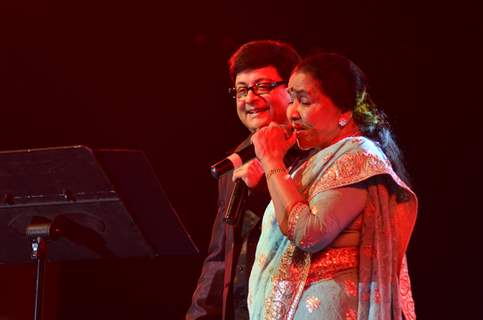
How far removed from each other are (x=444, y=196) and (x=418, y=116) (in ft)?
1.28

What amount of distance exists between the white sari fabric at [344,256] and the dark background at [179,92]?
180 cm

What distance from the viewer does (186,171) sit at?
409 centimetres

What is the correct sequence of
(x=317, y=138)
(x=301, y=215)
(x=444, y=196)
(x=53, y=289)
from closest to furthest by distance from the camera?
(x=301, y=215)
(x=317, y=138)
(x=444, y=196)
(x=53, y=289)

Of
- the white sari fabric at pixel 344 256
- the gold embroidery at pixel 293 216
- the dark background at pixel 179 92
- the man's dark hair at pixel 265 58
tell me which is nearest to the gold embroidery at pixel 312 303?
the white sari fabric at pixel 344 256

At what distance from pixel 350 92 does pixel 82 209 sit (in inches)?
33.6

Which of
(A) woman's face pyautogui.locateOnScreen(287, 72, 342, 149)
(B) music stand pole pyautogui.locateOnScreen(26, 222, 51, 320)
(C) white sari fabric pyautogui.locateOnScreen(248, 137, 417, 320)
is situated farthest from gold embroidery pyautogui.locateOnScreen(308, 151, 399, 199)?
(B) music stand pole pyautogui.locateOnScreen(26, 222, 51, 320)

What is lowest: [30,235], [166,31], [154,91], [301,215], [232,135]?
[301,215]

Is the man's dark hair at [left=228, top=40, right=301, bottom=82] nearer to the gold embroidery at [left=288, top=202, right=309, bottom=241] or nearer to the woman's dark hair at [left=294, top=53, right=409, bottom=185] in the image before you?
the woman's dark hair at [left=294, top=53, right=409, bottom=185]

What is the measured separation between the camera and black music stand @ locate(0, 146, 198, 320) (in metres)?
2.16

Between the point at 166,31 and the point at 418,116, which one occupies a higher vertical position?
the point at 166,31

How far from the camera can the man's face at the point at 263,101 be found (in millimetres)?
2588

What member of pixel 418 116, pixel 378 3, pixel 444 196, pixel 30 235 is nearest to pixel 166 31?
pixel 378 3

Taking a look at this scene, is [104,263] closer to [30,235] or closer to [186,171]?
[186,171]

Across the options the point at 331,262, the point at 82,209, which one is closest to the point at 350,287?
the point at 331,262
